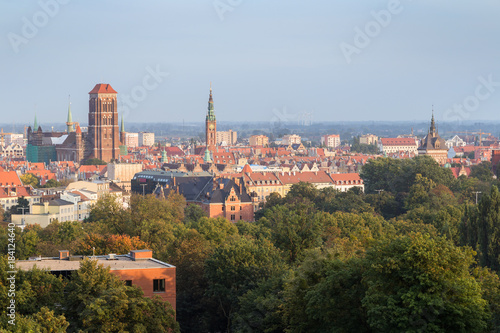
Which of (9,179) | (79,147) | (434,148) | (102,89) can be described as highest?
(102,89)

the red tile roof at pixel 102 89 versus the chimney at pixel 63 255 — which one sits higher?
the red tile roof at pixel 102 89

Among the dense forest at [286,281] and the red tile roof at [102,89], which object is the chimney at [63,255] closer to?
the dense forest at [286,281]

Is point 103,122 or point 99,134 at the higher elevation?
point 103,122

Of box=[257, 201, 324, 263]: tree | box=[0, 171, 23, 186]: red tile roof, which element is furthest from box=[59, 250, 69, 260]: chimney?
box=[0, 171, 23, 186]: red tile roof

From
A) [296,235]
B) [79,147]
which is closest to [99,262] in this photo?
[296,235]

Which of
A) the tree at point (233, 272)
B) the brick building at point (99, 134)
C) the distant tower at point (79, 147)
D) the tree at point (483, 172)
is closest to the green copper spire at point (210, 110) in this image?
the brick building at point (99, 134)

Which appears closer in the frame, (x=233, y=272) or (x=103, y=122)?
(x=233, y=272)

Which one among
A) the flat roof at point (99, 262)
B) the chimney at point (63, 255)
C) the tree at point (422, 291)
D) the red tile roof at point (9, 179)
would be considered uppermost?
the tree at point (422, 291)

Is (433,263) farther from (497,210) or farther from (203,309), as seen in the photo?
(497,210)

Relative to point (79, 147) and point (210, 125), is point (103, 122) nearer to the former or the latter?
point (79, 147)
